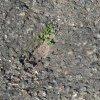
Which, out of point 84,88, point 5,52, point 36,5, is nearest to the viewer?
point 84,88

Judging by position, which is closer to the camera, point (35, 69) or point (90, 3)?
point (35, 69)

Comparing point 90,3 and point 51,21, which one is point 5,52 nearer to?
point 51,21

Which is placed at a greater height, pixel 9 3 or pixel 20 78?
pixel 9 3

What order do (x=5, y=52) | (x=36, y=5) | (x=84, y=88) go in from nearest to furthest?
1. (x=84, y=88)
2. (x=5, y=52)
3. (x=36, y=5)

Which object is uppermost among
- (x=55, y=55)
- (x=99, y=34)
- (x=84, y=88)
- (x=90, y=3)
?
(x=90, y=3)

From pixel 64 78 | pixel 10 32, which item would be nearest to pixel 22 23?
pixel 10 32

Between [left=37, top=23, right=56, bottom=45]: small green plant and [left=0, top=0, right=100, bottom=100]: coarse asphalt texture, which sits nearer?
[left=0, top=0, right=100, bottom=100]: coarse asphalt texture

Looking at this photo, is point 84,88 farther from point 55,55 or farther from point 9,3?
point 9,3

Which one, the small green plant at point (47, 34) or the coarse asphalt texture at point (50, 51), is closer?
the coarse asphalt texture at point (50, 51)

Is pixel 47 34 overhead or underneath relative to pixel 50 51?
overhead
